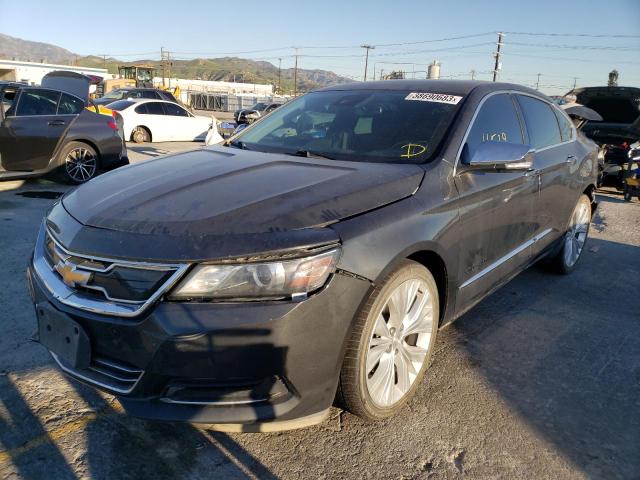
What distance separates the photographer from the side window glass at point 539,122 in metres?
3.90

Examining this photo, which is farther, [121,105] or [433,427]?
[121,105]

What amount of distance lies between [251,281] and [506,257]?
2143 mm

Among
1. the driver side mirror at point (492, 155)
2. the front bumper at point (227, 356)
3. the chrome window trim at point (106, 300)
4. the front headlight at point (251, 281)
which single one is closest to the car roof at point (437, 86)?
the driver side mirror at point (492, 155)

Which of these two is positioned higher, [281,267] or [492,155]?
[492,155]

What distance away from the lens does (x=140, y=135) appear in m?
15.9

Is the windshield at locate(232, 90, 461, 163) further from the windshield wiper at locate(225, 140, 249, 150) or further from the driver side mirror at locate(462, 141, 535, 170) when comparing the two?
the driver side mirror at locate(462, 141, 535, 170)

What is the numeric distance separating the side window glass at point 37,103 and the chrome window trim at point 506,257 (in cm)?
719

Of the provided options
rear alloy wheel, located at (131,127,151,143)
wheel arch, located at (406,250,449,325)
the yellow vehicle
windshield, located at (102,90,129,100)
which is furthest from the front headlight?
the yellow vehicle

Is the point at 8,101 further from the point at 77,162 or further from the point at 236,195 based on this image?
the point at 236,195

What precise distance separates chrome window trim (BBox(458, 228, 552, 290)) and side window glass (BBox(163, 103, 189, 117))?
14694mm

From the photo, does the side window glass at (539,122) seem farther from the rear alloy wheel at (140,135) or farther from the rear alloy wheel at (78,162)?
the rear alloy wheel at (140,135)

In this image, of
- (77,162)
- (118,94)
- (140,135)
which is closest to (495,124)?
(77,162)

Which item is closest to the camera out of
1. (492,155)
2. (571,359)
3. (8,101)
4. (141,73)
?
(492,155)

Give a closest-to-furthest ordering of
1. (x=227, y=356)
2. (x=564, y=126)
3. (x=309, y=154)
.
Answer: (x=227, y=356) < (x=309, y=154) < (x=564, y=126)
